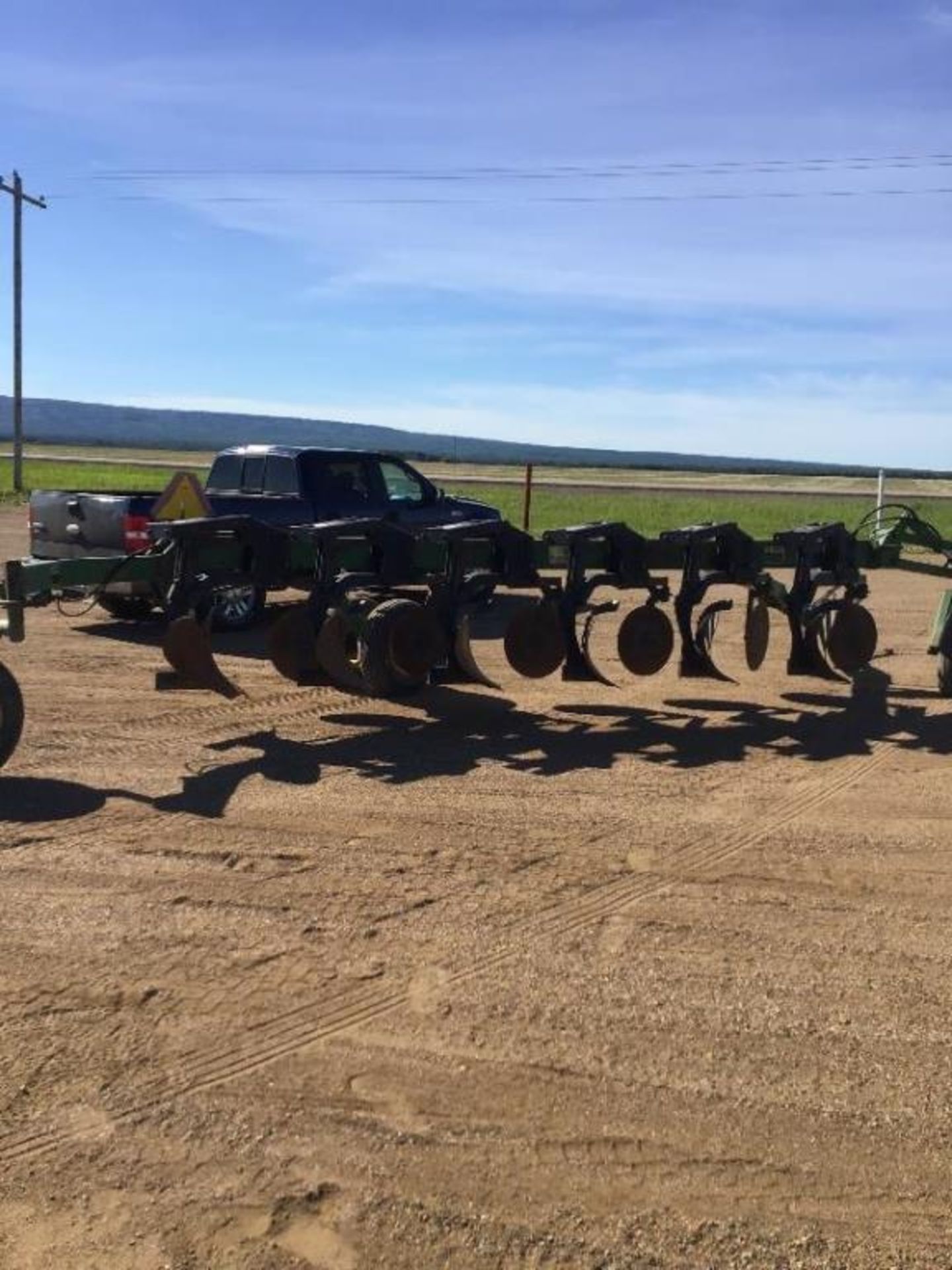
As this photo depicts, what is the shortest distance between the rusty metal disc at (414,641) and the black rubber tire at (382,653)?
12 mm

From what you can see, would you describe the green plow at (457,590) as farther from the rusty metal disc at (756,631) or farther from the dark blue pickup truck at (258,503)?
the dark blue pickup truck at (258,503)

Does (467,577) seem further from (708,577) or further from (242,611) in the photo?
(242,611)

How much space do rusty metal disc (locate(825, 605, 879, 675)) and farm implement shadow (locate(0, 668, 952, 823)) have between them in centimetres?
27

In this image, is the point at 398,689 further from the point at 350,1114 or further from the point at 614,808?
the point at 350,1114

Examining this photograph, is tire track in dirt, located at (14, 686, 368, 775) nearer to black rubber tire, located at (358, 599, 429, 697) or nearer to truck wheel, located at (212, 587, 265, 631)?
black rubber tire, located at (358, 599, 429, 697)

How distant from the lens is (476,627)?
1317 centimetres

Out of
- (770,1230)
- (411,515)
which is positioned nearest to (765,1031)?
(770,1230)

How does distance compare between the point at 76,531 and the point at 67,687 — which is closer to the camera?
the point at 67,687

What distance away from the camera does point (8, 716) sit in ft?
22.0

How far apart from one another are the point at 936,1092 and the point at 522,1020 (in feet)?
4.14

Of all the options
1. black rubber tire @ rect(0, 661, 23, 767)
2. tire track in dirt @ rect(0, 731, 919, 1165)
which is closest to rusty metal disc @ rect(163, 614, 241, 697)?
black rubber tire @ rect(0, 661, 23, 767)

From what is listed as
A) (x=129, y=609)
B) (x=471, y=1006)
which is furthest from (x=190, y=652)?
(x=129, y=609)

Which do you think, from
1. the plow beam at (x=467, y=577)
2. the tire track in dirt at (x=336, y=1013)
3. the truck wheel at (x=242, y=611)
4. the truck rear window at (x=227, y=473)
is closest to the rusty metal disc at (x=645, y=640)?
the plow beam at (x=467, y=577)

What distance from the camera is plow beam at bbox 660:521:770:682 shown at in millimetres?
9672
